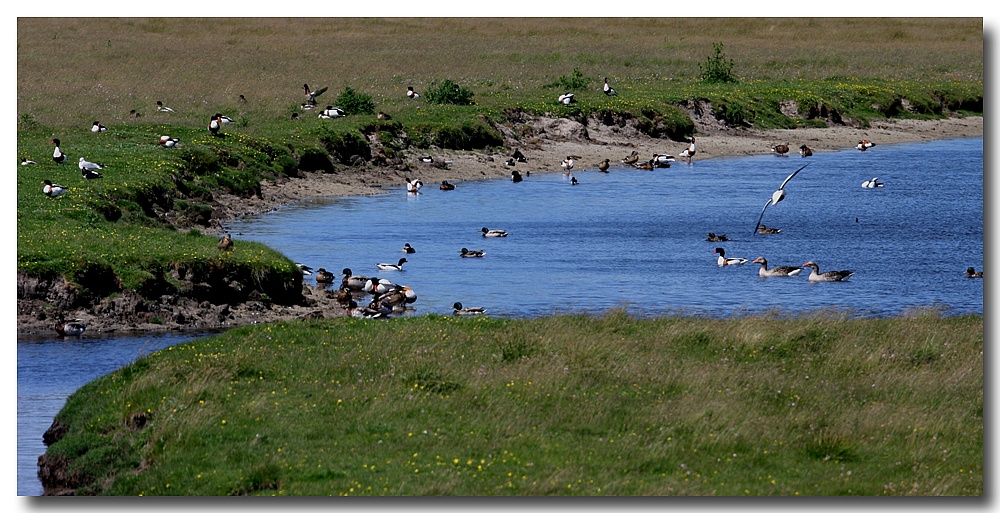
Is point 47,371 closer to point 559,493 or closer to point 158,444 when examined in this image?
point 158,444

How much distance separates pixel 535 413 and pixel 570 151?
148 ft

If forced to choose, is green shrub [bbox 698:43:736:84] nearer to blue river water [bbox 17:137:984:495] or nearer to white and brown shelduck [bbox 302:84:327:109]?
blue river water [bbox 17:137:984:495]

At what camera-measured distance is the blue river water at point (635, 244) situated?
94.9 ft

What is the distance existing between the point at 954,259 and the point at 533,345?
866 inches

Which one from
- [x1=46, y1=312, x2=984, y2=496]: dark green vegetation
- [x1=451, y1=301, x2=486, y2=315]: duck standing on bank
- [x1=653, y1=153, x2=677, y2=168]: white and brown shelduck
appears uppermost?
[x1=653, y1=153, x2=677, y2=168]: white and brown shelduck

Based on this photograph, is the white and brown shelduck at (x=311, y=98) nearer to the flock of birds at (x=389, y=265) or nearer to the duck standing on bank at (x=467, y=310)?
the flock of birds at (x=389, y=265)

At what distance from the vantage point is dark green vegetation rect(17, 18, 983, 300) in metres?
33.7

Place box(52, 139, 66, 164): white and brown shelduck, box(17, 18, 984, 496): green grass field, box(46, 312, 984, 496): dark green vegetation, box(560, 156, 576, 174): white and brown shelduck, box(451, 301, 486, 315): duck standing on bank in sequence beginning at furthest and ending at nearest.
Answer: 1. box(560, 156, 576, 174): white and brown shelduck
2. box(52, 139, 66, 164): white and brown shelduck
3. box(451, 301, 486, 315): duck standing on bank
4. box(17, 18, 984, 496): green grass field
5. box(46, 312, 984, 496): dark green vegetation

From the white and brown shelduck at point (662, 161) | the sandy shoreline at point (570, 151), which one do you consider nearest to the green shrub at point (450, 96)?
the sandy shoreline at point (570, 151)

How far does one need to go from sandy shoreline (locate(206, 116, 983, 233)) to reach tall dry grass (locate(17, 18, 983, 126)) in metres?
6.81

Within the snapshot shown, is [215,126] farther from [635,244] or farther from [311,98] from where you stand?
[635,244]

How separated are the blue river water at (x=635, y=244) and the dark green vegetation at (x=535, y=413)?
2545 millimetres

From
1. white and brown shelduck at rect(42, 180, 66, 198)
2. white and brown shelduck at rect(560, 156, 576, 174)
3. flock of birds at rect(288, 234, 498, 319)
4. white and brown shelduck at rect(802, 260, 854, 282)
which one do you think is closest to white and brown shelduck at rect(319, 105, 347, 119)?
white and brown shelduck at rect(560, 156, 576, 174)

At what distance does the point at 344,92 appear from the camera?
5981 centimetres
